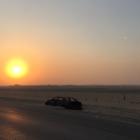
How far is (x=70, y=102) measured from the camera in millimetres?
51875

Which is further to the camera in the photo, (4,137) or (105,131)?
(105,131)

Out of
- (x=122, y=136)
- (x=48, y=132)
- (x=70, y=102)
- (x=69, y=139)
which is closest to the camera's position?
(x=69, y=139)

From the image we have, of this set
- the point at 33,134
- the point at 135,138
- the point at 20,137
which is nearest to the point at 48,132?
the point at 33,134

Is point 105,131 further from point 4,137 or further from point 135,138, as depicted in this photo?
point 4,137

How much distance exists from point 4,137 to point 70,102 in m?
31.0

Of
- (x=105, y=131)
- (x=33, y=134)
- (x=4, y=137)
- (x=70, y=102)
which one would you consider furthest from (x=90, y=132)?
(x=70, y=102)

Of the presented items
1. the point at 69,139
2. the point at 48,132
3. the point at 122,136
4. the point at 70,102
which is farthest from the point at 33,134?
the point at 70,102

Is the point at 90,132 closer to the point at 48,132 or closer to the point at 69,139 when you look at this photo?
the point at 48,132

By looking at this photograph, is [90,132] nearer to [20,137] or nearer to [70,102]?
[20,137]

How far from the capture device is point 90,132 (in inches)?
941

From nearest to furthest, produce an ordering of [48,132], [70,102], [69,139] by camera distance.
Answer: [69,139], [48,132], [70,102]

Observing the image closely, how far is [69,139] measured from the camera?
2047cm

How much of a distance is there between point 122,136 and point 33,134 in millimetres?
4381

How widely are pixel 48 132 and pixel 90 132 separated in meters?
2.17
